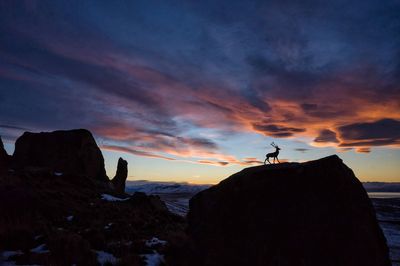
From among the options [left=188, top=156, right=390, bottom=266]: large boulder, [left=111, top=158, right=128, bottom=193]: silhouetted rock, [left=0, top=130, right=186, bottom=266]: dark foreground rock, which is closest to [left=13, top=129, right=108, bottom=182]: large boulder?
[left=111, top=158, right=128, bottom=193]: silhouetted rock

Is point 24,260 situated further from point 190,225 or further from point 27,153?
point 27,153

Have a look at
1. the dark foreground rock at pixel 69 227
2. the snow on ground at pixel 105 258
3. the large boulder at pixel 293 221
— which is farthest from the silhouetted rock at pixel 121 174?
the large boulder at pixel 293 221

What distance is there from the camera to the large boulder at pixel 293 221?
24.8ft

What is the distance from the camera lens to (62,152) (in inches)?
2096

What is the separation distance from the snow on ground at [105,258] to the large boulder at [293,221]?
2706 mm

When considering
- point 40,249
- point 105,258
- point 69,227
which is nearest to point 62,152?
point 69,227

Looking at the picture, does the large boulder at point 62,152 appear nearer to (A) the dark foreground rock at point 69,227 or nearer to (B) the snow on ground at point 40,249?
(A) the dark foreground rock at point 69,227

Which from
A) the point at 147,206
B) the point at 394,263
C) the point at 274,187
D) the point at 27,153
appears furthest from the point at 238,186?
the point at 27,153

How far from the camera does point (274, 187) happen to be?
8602 mm

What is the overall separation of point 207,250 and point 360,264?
4006 millimetres

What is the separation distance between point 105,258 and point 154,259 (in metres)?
1.74

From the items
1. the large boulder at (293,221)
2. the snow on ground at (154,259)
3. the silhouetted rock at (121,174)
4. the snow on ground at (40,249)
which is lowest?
the snow on ground at (154,259)

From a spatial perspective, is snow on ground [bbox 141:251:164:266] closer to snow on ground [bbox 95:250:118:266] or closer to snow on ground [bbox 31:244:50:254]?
snow on ground [bbox 95:250:118:266]

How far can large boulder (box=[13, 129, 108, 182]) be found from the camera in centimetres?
5262
